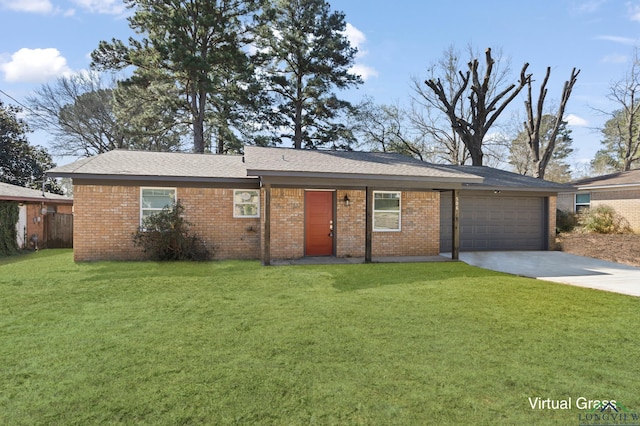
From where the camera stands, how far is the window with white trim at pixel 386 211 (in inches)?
448

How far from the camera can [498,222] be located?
13.2 m

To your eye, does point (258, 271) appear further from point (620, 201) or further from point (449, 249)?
point (620, 201)

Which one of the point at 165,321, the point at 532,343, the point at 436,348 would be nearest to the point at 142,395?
the point at 165,321

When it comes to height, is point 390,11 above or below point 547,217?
above

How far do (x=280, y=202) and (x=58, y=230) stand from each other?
34.1 feet

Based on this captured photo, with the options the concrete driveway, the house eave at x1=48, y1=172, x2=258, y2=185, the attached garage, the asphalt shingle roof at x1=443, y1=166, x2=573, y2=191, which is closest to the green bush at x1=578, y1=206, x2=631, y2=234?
the asphalt shingle roof at x1=443, y1=166, x2=573, y2=191

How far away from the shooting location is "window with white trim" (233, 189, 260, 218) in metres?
11.0

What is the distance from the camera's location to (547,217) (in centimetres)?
1332

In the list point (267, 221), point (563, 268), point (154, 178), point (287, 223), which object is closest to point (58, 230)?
point (154, 178)

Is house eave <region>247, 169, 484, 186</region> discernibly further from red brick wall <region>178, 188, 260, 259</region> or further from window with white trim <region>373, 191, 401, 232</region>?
red brick wall <region>178, 188, 260, 259</region>

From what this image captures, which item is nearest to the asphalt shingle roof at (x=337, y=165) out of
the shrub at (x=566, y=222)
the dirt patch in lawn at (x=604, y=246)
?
the dirt patch in lawn at (x=604, y=246)

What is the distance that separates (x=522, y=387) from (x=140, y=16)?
73.3ft

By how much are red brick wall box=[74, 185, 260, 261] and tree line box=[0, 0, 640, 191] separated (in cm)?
1025

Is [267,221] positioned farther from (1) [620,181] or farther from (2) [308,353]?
(1) [620,181]
